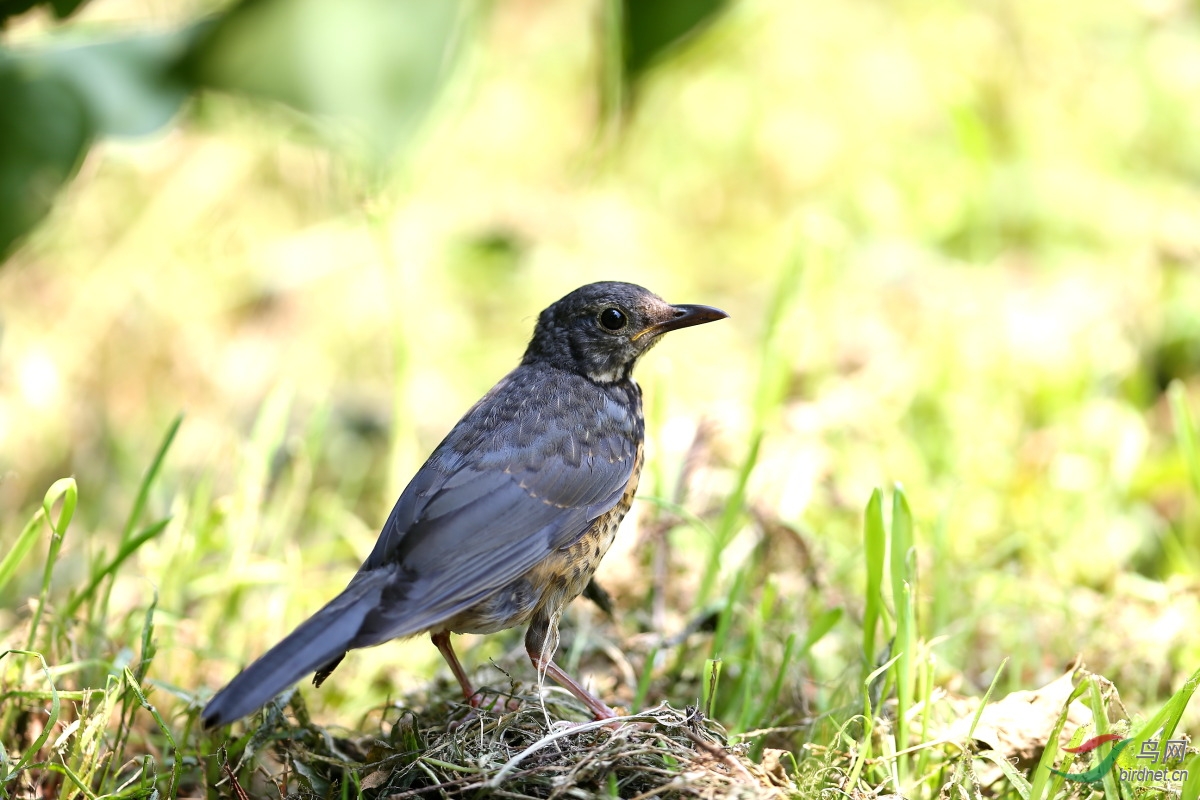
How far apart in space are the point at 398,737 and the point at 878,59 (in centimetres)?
682

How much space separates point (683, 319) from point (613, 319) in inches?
9.0

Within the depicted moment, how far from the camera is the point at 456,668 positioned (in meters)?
3.21

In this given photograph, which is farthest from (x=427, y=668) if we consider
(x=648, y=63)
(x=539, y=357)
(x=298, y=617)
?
(x=648, y=63)

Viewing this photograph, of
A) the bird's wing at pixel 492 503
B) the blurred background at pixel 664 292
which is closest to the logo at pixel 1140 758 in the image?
the blurred background at pixel 664 292

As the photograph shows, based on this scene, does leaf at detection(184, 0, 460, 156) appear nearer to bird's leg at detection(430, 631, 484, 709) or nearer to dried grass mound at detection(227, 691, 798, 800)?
dried grass mound at detection(227, 691, 798, 800)

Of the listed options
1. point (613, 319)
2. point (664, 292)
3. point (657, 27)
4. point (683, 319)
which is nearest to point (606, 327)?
point (613, 319)

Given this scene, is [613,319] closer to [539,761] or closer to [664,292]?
[539,761]

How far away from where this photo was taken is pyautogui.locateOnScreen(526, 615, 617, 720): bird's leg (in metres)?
3.08

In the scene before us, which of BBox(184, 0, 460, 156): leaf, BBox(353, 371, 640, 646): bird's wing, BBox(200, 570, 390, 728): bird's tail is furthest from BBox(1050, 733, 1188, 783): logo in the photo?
BBox(184, 0, 460, 156): leaf

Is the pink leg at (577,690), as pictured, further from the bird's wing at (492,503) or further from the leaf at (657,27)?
the leaf at (657,27)

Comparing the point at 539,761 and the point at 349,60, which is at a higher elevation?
the point at 349,60

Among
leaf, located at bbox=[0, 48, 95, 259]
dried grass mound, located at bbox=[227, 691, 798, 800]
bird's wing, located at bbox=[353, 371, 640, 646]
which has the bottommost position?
dried grass mound, located at bbox=[227, 691, 798, 800]

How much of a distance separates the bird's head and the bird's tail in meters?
1.29

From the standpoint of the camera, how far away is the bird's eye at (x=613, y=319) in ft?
12.8
